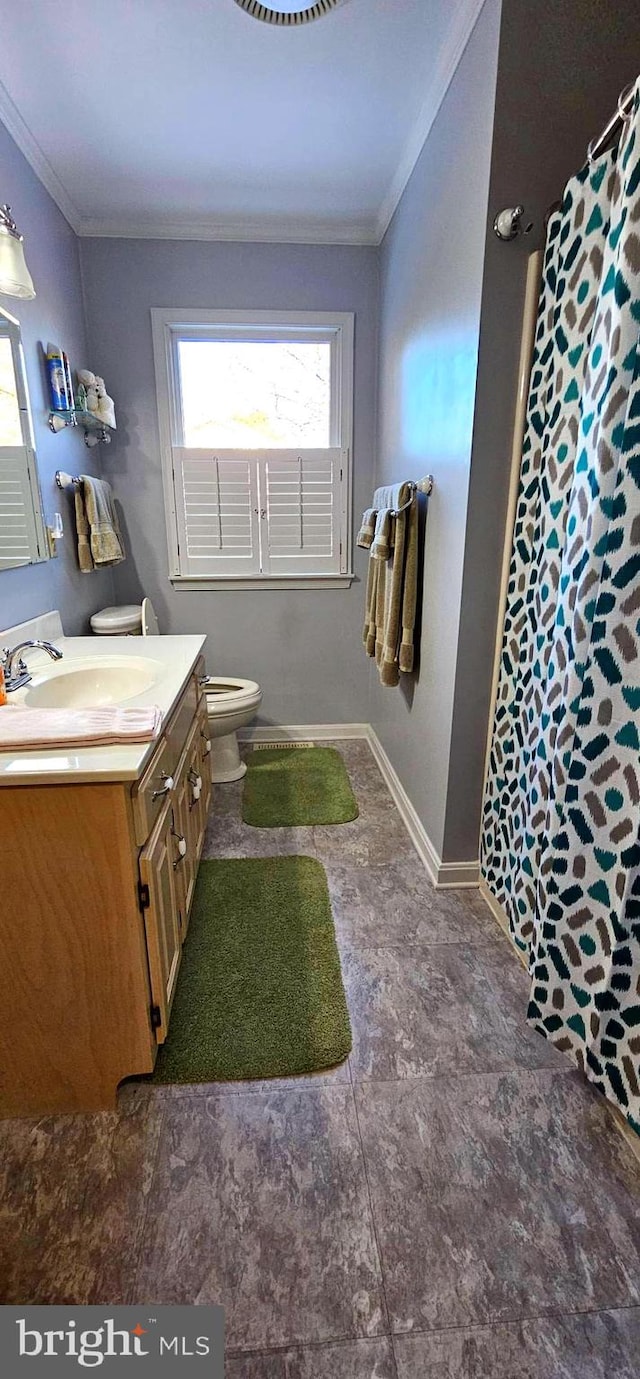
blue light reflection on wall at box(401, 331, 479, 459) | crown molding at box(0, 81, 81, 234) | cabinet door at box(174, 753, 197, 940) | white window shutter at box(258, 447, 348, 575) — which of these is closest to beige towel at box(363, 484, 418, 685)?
blue light reflection on wall at box(401, 331, 479, 459)

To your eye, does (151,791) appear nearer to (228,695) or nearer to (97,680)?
(97,680)

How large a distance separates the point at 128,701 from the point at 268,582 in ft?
5.77

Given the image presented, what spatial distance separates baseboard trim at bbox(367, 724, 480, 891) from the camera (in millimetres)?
2066

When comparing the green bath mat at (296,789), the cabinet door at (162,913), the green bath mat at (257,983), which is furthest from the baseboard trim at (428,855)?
the cabinet door at (162,913)

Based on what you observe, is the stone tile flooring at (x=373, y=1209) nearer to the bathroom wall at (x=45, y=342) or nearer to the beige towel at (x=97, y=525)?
the bathroom wall at (x=45, y=342)

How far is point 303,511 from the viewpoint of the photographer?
9.97 feet

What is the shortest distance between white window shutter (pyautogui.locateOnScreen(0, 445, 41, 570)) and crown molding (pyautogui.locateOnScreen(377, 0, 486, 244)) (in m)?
1.66

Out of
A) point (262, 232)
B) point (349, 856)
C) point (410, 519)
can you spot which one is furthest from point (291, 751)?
point (262, 232)

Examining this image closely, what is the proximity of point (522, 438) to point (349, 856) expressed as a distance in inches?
59.3

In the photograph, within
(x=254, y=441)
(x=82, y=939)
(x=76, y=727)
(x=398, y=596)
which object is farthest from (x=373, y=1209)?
(x=254, y=441)

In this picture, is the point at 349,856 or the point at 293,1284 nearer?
the point at 293,1284

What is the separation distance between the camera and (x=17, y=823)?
110 centimetres

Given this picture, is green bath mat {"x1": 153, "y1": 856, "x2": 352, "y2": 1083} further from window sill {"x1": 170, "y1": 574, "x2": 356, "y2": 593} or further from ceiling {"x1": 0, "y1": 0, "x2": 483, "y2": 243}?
ceiling {"x1": 0, "y1": 0, "x2": 483, "y2": 243}

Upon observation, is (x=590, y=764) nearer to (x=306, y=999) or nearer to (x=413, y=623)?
(x=306, y=999)
